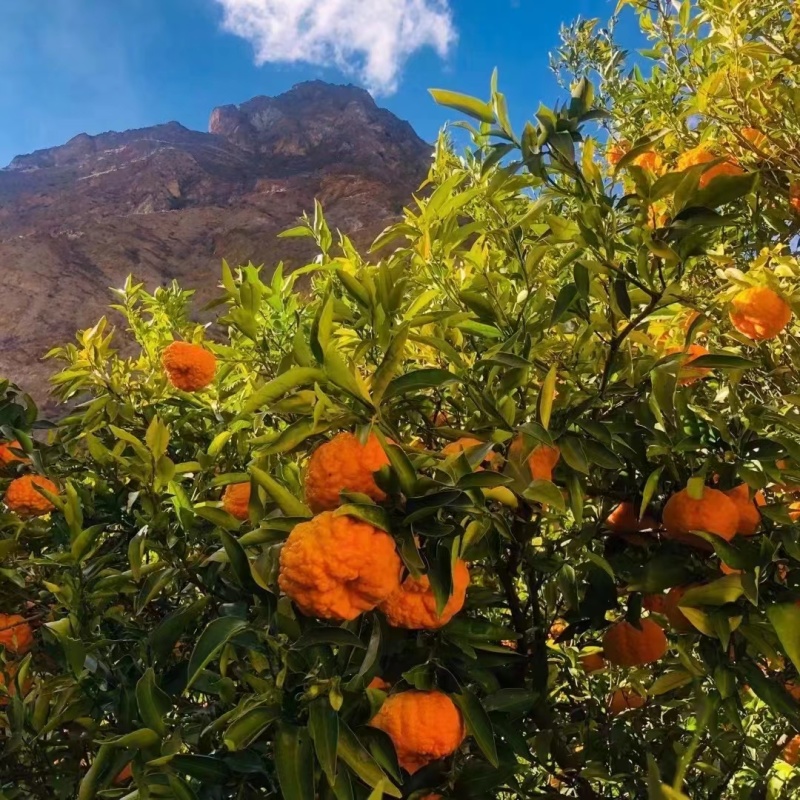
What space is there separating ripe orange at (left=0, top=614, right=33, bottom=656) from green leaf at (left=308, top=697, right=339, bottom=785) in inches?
26.6

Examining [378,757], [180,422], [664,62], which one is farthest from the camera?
[664,62]

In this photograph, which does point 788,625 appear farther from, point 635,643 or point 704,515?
point 635,643

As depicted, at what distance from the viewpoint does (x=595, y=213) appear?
0.62 metres

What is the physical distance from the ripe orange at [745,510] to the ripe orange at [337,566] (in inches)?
14.7

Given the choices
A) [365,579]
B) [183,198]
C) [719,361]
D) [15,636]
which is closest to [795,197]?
[719,361]

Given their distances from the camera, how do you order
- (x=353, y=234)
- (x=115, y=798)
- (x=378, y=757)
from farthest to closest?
1. (x=353, y=234)
2. (x=115, y=798)
3. (x=378, y=757)

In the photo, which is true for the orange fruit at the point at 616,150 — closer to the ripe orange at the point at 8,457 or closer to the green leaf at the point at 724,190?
the green leaf at the point at 724,190

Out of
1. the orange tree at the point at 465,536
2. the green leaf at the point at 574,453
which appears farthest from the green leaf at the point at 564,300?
the green leaf at the point at 574,453

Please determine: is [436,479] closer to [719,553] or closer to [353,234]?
[719,553]

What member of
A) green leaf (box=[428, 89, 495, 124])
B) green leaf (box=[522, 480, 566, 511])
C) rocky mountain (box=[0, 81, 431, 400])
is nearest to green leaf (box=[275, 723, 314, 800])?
green leaf (box=[522, 480, 566, 511])

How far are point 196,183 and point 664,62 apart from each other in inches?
947

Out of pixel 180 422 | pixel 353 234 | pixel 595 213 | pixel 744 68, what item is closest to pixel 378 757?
pixel 595 213

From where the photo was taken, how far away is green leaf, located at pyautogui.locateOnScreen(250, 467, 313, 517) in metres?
0.57

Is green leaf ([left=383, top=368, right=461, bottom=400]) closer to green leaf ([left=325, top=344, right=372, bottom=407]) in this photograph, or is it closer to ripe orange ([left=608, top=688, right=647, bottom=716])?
green leaf ([left=325, top=344, right=372, bottom=407])
